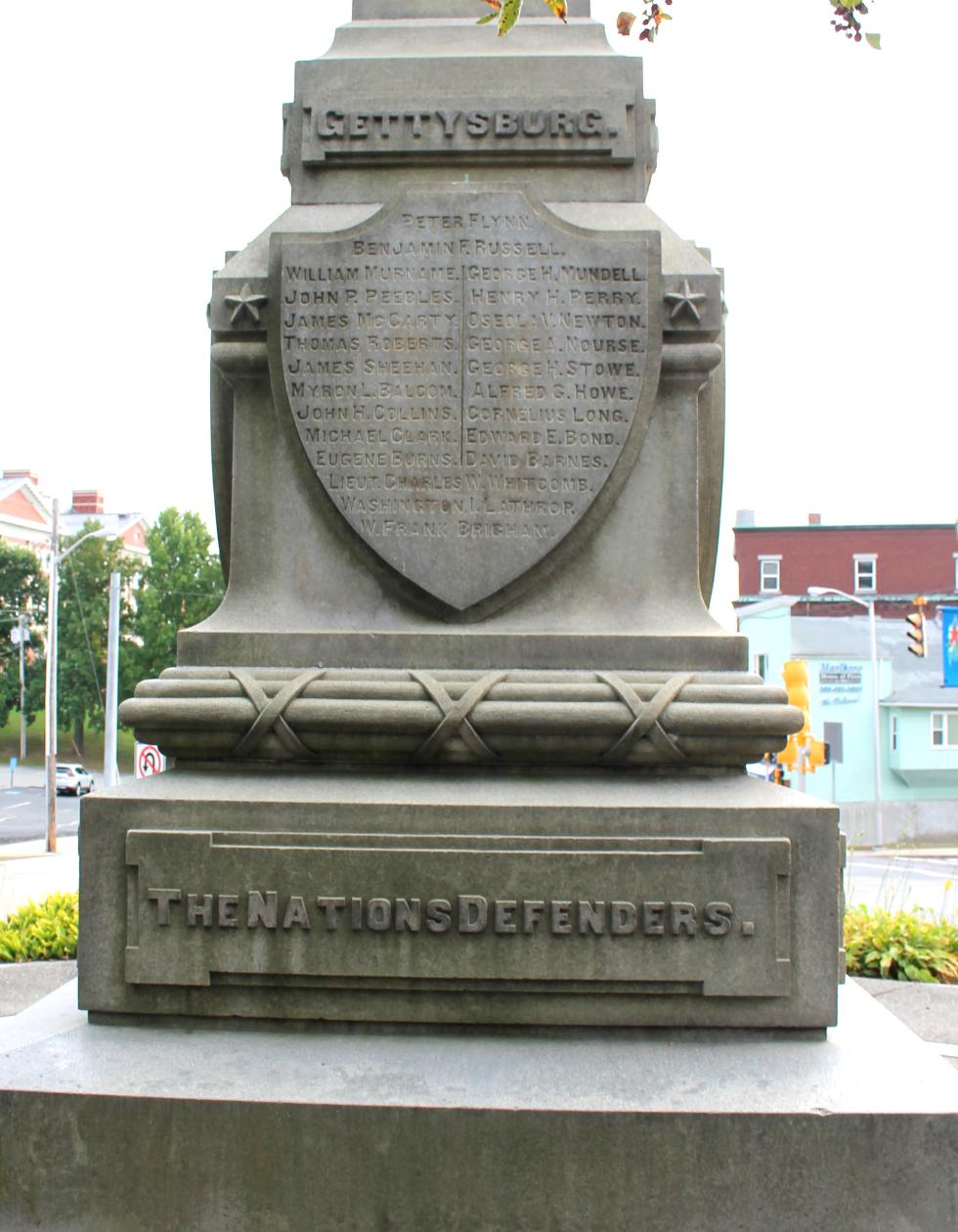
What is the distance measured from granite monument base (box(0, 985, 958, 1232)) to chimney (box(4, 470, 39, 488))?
77.4 metres

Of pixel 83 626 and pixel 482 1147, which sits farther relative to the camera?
pixel 83 626

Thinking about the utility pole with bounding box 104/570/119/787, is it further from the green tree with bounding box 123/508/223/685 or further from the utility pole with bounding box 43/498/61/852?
the green tree with bounding box 123/508/223/685

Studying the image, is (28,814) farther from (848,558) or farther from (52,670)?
(848,558)

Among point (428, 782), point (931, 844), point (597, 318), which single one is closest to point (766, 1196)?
point (428, 782)

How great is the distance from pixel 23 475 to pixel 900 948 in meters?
75.7

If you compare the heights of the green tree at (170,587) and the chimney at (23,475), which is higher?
the chimney at (23,475)

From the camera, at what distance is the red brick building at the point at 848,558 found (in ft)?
197

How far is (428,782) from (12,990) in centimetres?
415

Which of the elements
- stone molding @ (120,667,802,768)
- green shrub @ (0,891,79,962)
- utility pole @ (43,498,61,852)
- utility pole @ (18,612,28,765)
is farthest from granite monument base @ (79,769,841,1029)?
utility pole @ (18,612,28,765)

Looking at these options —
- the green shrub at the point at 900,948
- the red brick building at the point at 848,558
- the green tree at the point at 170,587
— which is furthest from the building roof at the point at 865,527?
the green shrub at the point at 900,948

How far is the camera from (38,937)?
8180mm

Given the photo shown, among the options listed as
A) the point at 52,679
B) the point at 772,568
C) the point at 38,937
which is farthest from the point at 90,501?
the point at 38,937

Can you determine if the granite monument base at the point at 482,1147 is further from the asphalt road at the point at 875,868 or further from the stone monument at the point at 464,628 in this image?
the asphalt road at the point at 875,868

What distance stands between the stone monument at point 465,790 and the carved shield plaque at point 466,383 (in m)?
0.01
